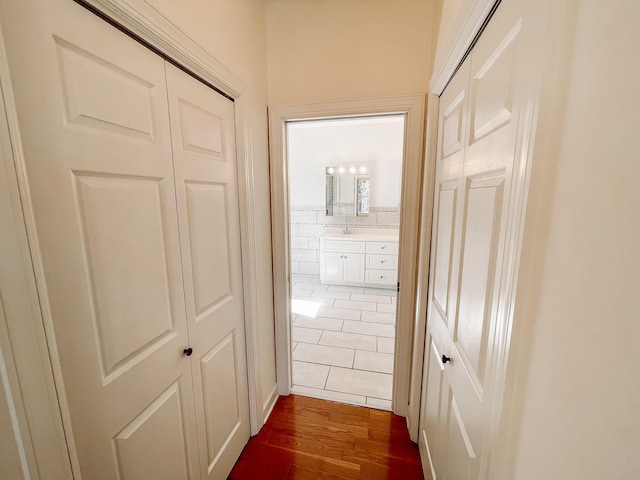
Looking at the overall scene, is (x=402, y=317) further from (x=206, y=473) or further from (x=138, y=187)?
(x=138, y=187)

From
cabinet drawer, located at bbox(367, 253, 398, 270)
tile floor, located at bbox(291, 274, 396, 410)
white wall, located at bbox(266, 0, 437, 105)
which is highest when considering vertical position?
white wall, located at bbox(266, 0, 437, 105)

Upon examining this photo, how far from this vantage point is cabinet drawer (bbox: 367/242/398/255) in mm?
3865

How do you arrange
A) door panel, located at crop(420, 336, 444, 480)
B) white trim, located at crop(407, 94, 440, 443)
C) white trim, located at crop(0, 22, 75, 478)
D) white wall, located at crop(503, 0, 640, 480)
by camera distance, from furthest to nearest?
white trim, located at crop(407, 94, 440, 443) < door panel, located at crop(420, 336, 444, 480) < white trim, located at crop(0, 22, 75, 478) < white wall, located at crop(503, 0, 640, 480)

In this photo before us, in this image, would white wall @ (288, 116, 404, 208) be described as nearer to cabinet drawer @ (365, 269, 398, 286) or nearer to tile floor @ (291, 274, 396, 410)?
cabinet drawer @ (365, 269, 398, 286)

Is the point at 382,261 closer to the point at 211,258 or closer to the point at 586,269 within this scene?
the point at 211,258

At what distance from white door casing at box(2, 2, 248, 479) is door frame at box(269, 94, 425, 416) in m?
0.77

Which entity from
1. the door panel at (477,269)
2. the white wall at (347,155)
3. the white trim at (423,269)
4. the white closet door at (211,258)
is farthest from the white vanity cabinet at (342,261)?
the door panel at (477,269)

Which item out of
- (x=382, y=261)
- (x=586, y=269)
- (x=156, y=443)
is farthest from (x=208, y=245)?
(x=382, y=261)

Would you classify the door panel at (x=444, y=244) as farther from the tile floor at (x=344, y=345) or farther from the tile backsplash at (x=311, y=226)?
the tile backsplash at (x=311, y=226)

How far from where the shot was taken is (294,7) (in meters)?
1.47

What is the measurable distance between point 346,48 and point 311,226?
129 inches

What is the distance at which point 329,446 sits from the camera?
1541 mm

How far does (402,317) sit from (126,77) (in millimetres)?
1724

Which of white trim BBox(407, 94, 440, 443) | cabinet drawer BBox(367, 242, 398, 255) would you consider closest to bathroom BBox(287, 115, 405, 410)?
cabinet drawer BBox(367, 242, 398, 255)
